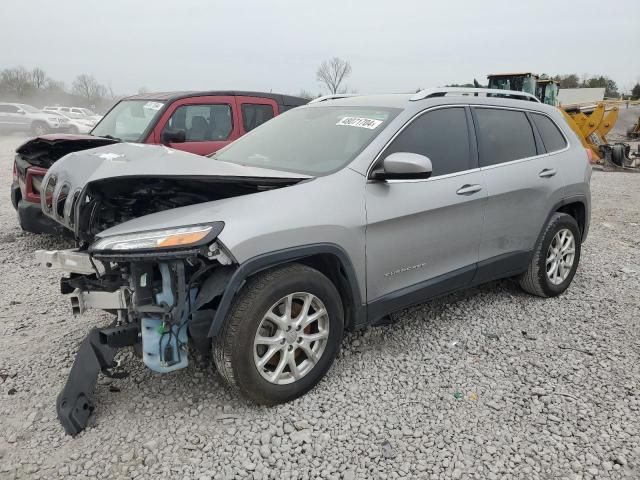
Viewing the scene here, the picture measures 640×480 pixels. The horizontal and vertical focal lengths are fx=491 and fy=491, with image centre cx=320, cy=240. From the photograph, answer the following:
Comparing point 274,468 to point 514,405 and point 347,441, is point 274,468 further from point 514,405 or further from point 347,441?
point 514,405

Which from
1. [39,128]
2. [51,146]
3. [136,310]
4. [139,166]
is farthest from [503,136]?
[39,128]

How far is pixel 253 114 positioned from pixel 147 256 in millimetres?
4871

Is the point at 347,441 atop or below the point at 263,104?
below

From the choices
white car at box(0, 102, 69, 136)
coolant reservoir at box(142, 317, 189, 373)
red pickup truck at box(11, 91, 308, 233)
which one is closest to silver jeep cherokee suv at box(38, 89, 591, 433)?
coolant reservoir at box(142, 317, 189, 373)

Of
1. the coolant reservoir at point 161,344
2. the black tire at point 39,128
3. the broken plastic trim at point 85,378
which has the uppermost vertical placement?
the black tire at point 39,128

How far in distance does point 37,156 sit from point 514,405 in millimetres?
4991

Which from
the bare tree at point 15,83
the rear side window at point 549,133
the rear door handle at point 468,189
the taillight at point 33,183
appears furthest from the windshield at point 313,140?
the bare tree at point 15,83

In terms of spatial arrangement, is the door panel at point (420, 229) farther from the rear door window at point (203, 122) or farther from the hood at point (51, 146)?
the rear door window at point (203, 122)

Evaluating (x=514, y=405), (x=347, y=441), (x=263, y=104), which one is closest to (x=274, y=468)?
(x=347, y=441)

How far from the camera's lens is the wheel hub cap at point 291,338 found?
2.64 m

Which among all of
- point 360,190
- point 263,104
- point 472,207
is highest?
point 263,104

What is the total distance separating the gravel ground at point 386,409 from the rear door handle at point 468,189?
1.05 meters

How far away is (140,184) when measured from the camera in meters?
2.62

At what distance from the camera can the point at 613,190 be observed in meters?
10.9
